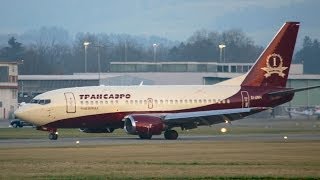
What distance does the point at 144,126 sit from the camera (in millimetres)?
70375

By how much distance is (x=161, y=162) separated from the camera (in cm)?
4669

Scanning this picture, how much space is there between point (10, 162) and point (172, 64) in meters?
105

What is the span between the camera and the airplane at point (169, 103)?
72.2 meters

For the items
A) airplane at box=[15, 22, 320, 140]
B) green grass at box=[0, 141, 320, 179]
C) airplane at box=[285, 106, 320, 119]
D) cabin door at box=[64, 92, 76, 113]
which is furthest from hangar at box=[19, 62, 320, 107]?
green grass at box=[0, 141, 320, 179]

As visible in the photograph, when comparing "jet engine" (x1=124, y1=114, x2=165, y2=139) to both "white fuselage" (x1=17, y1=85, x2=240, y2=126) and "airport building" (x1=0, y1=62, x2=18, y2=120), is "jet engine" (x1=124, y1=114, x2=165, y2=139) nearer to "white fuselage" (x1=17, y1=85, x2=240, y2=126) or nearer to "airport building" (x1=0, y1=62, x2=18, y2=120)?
"white fuselage" (x1=17, y1=85, x2=240, y2=126)

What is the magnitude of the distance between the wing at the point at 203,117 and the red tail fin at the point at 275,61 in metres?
3.32

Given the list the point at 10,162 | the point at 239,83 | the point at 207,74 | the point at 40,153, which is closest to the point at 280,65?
the point at 239,83

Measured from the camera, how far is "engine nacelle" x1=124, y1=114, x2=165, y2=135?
70312 mm

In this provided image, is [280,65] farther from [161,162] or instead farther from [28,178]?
[28,178]

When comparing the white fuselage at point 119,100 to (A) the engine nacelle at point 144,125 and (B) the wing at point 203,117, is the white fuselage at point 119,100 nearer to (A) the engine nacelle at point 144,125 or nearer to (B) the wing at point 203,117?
(B) the wing at point 203,117

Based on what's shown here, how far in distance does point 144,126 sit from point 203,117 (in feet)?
14.5

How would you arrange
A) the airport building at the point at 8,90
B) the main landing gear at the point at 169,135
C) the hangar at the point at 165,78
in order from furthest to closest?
the hangar at the point at 165,78
the airport building at the point at 8,90
the main landing gear at the point at 169,135

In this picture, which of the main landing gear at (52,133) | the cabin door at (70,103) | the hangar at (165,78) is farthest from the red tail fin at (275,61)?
the hangar at (165,78)

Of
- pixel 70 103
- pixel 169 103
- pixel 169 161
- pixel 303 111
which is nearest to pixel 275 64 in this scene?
pixel 169 103
